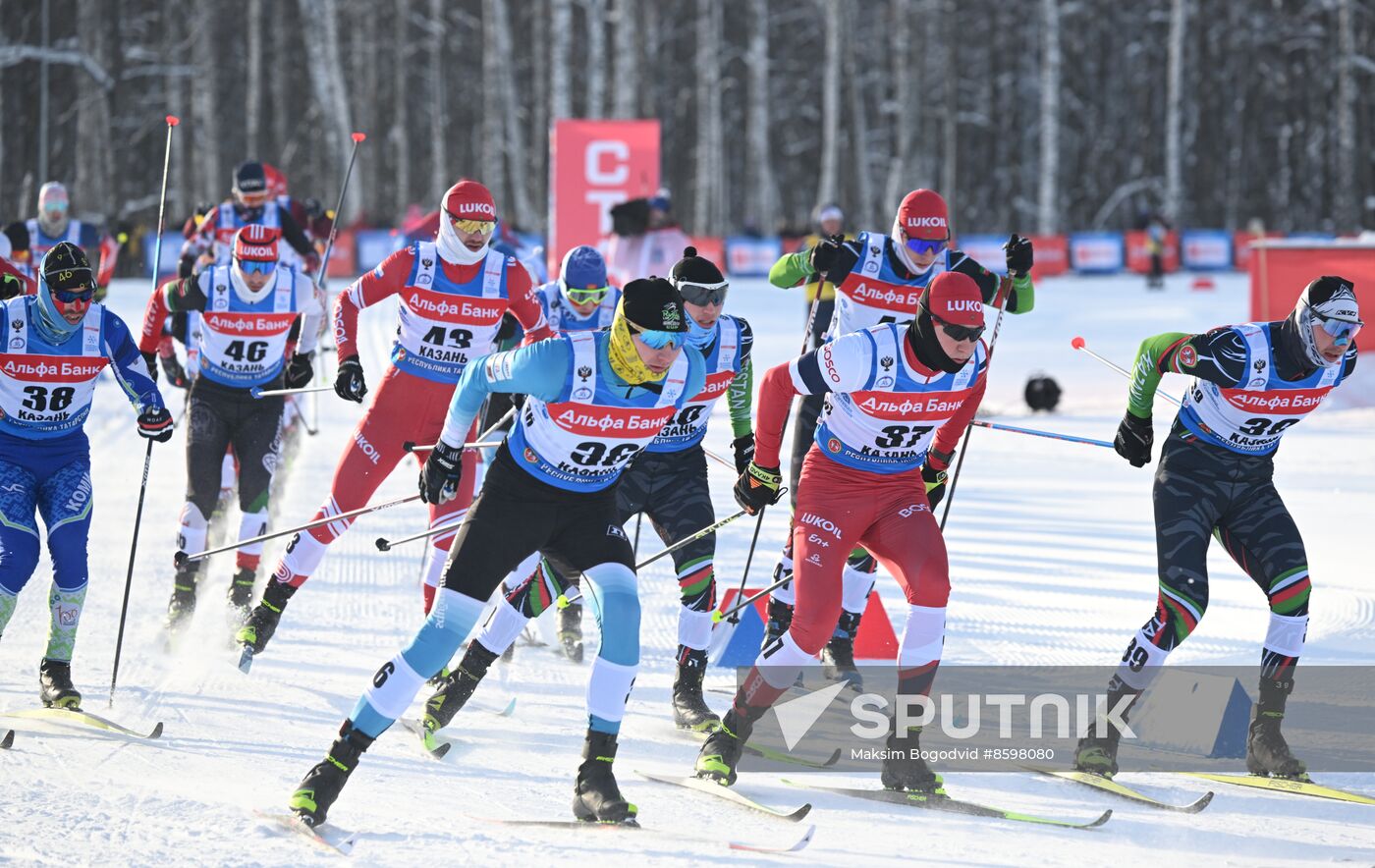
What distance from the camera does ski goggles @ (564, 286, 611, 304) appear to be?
7887 millimetres

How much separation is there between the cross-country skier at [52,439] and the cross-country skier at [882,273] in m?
3.10

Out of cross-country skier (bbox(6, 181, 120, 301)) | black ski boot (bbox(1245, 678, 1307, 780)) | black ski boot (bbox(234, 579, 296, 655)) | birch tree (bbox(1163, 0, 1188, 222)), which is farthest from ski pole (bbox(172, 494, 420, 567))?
birch tree (bbox(1163, 0, 1188, 222))

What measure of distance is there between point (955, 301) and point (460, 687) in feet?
8.08

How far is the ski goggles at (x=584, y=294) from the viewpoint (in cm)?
789

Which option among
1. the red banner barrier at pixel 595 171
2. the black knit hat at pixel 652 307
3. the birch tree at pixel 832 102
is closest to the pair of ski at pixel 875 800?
the black knit hat at pixel 652 307

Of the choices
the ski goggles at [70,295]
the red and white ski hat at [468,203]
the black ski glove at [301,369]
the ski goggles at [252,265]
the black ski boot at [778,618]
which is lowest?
the black ski boot at [778,618]

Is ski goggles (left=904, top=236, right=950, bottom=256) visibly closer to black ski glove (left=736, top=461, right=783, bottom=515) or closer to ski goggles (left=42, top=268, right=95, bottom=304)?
black ski glove (left=736, top=461, right=783, bottom=515)

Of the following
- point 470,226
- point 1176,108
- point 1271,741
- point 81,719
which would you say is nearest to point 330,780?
point 81,719

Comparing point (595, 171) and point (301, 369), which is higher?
point (595, 171)

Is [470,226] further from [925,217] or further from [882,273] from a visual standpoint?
[925,217]

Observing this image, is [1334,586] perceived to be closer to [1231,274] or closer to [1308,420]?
[1308,420]

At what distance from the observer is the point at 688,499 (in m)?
6.81

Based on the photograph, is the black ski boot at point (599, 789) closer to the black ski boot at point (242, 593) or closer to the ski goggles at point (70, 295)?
the ski goggles at point (70, 295)

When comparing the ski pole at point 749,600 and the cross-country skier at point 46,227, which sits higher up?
the cross-country skier at point 46,227
